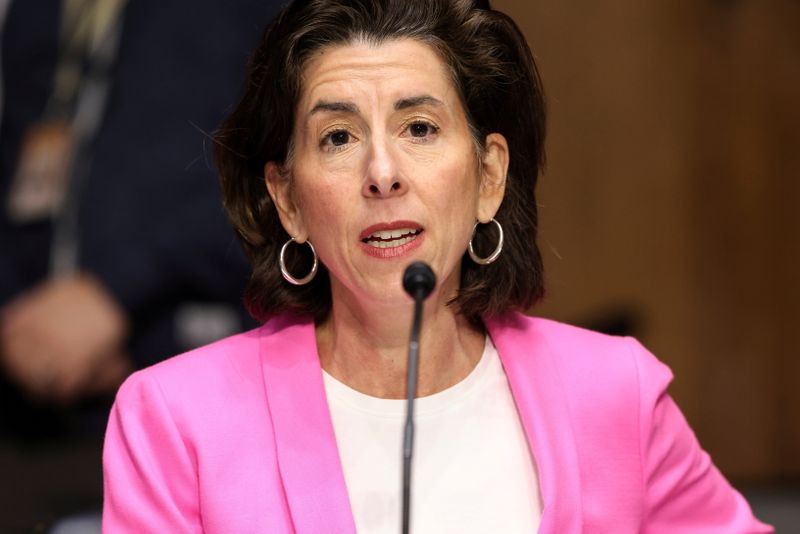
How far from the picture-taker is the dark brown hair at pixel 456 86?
2.08m

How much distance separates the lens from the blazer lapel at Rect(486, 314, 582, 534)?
201 cm

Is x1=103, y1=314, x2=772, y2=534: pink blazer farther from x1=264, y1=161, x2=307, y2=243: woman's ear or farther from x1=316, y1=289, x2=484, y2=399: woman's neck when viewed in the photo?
x1=264, y1=161, x2=307, y2=243: woman's ear

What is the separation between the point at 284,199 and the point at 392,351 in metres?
0.30

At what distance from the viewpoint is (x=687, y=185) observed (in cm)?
415

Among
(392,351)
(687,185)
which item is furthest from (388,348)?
(687,185)

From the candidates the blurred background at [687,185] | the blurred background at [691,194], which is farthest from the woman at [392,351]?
the blurred background at [687,185]

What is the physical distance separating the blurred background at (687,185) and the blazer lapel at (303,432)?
203 cm

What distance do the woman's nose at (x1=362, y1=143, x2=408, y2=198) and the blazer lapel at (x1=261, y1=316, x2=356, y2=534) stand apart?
31 centimetres

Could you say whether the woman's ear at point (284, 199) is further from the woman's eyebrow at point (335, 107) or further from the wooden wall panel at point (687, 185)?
the wooden wall panel at point (687, 185)

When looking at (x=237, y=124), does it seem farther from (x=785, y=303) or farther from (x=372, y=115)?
(x=785, y=303)

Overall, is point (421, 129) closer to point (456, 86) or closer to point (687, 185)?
point (456, 86)

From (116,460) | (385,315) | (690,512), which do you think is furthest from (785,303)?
(116,460)

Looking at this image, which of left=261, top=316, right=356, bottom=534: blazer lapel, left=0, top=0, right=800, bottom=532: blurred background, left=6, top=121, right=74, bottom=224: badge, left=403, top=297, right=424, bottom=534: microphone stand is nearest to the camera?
left=403, top=297, right=424, bottom=534: microphone stand

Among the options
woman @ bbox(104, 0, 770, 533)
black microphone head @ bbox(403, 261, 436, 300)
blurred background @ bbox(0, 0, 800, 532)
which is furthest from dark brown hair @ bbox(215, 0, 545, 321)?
blurred background @ bbox(0, 0, 800, 532)
